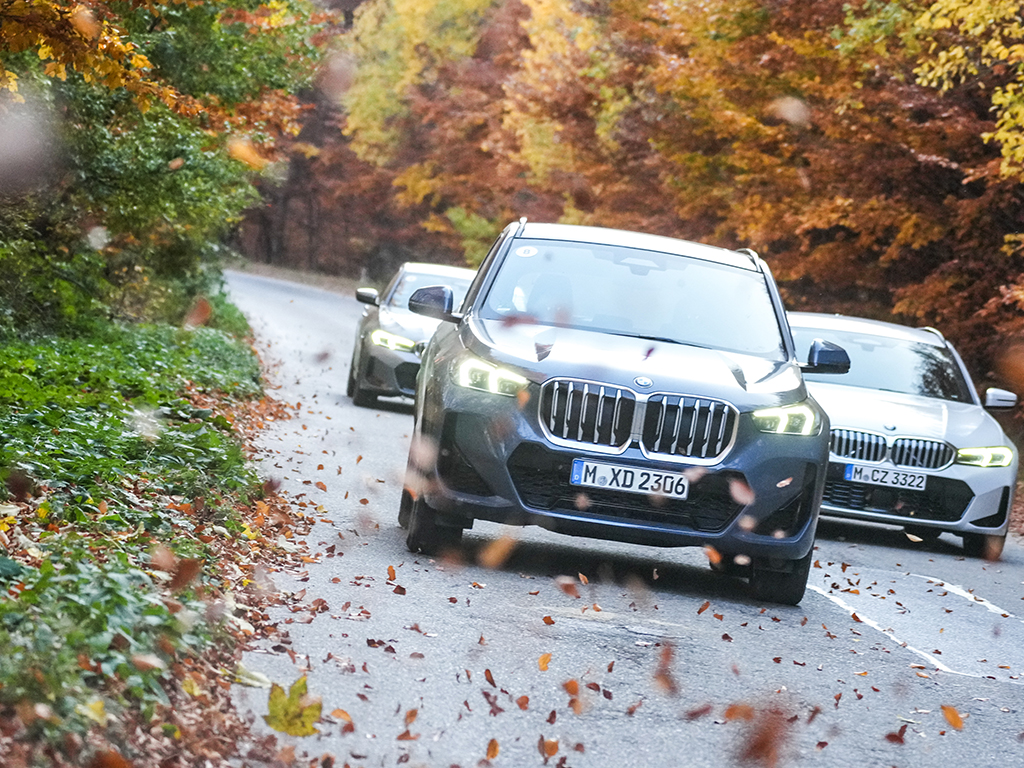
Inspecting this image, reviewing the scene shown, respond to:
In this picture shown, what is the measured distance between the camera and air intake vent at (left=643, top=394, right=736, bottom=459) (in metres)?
7.73

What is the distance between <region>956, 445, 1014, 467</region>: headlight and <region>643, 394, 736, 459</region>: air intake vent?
4.57 metres

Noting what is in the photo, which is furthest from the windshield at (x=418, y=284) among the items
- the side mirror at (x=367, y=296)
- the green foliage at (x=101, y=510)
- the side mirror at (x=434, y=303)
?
the side mirror at (x=434, y=303)

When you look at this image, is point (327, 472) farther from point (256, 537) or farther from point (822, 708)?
point (822, 708)

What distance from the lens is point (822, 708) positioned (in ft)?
19.7

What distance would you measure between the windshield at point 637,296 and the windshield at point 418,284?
884 centimetres

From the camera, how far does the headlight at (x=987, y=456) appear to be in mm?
11742

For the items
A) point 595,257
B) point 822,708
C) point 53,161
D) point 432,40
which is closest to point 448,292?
point 595,257

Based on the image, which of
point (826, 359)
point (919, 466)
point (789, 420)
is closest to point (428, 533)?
point (789, 420)

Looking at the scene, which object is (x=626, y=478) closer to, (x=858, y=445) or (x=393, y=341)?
(x=858, y=445)

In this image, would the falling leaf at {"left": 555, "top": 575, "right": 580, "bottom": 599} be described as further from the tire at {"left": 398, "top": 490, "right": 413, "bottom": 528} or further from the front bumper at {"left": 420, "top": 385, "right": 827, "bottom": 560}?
the tire at {"left": 398, "top": 490, "right": 413, "bottom": 528}

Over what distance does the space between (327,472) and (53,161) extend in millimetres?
5861

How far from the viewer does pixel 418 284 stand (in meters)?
18.8

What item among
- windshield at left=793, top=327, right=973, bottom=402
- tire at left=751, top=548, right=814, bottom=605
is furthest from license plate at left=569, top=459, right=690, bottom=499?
windshield at left=793, top=327, right=973, bottom=402

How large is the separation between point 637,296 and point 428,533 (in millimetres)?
1837
